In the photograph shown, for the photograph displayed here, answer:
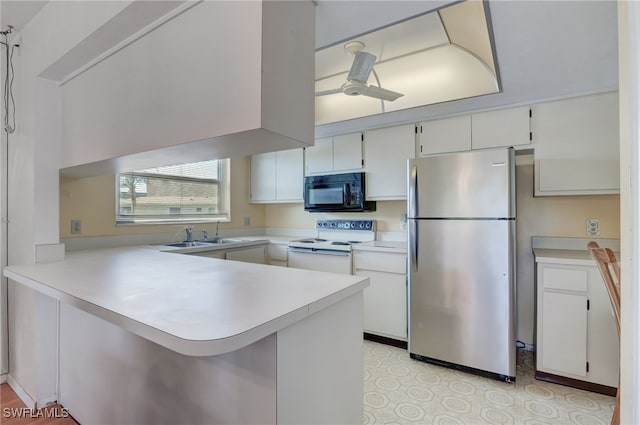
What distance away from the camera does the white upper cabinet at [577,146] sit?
2.23m

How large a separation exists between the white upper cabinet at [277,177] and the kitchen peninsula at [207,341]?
6.70ft

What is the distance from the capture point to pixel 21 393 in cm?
203

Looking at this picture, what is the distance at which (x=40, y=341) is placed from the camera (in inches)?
73.9

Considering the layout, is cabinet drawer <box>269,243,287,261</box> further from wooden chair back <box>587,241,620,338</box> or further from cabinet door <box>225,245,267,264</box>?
wooden chair back <box>587,241,620,338</box>

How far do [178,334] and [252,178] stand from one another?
3476mm

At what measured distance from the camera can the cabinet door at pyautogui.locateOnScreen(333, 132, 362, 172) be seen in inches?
128

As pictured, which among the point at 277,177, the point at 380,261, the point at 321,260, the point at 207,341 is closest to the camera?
the point at 207,341

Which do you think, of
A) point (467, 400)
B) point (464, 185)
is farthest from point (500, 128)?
point (467, 400)

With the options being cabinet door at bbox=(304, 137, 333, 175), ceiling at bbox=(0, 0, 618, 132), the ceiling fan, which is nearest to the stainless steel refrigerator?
ceiling at bbox=(0, 0, 618, 132)

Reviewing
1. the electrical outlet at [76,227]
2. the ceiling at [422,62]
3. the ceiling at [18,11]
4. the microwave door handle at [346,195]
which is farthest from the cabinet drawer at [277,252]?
the ceiling at [18,11]

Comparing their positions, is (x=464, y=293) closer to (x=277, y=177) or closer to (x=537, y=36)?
(x=537, y=36)

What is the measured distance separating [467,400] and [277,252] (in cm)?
224

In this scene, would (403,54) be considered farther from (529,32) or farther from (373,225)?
(373,225)

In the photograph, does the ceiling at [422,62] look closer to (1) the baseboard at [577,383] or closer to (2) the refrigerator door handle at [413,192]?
(2) the refrigerator door handle at [413,192]
